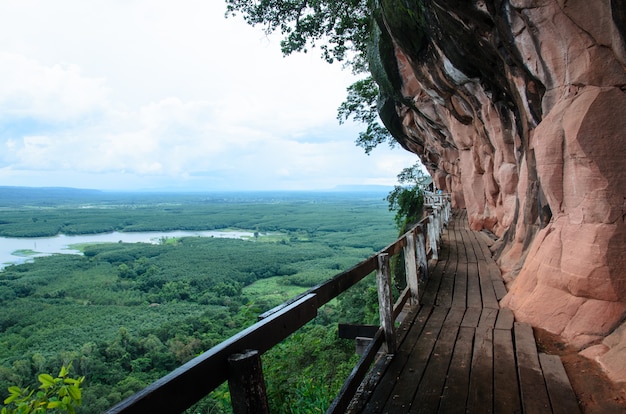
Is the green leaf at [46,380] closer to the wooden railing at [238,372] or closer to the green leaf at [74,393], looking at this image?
Result: the green leaf at [74,393]

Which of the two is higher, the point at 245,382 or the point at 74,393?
the point at 245,382

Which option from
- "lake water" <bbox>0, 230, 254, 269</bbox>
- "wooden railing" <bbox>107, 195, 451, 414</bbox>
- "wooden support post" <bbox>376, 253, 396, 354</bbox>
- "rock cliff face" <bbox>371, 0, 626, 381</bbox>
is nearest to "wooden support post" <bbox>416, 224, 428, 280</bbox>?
"rock cliff face" <bbox>371, 0, 626, 381</bbox>

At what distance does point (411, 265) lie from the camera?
5.16 m

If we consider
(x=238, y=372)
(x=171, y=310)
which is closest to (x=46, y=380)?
(x=238, y=372)

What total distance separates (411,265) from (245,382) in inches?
158

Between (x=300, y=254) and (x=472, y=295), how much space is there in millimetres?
80453

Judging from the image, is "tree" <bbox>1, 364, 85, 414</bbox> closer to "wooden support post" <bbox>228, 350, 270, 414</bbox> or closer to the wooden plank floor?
"wooden support post" <bbox>228, 350, 270, 414</bbox>

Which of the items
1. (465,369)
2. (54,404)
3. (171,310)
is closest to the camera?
(54,404)

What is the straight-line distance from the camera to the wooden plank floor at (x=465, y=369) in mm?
2893

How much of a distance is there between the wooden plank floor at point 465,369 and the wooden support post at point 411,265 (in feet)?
0.56

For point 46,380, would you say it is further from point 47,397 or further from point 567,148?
point 567,148

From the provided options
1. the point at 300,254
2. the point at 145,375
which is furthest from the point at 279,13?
the point at 300,254

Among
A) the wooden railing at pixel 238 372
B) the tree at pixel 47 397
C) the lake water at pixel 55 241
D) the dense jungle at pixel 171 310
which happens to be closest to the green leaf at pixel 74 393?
the tree at pixel 47 397

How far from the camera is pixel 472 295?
5902mm
